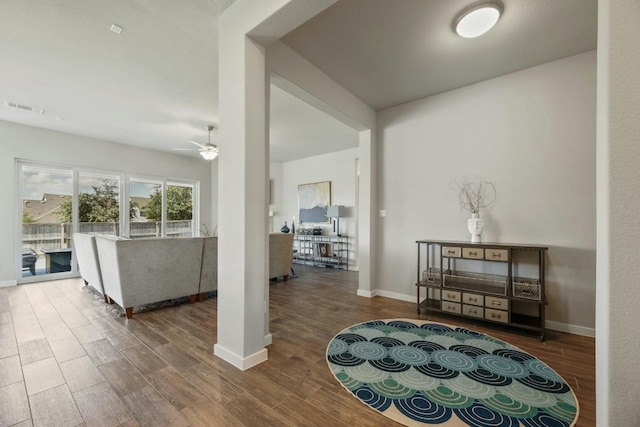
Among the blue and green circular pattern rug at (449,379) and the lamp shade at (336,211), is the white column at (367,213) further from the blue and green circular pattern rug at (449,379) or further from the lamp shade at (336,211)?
the lamp shade at (336,211)

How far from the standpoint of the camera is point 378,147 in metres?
4.01

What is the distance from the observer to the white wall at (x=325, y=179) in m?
6.14

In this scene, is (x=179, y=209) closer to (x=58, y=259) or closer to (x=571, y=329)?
(x=58, y=259)

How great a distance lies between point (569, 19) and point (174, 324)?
4.60m

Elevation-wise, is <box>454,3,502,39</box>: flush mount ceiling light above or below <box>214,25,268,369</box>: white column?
above

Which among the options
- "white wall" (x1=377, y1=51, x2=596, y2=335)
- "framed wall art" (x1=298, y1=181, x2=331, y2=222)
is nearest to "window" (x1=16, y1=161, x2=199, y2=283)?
"framed wall art" (x1=298, y1=181, x2=331, y2=222)

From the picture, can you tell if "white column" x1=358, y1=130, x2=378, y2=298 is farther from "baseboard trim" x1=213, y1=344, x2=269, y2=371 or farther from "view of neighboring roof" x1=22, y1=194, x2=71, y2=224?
"view of neighboring roof" x1=22, y1=194, x2=71, y2=224

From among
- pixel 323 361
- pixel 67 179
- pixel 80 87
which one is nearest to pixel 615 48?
pixel 323 361

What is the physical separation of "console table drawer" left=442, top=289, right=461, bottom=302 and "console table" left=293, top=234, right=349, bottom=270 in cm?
304

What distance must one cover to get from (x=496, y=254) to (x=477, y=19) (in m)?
2.12

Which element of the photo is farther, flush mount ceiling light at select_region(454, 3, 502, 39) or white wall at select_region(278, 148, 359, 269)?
white wall at select_region(278, 148, 359, 269)

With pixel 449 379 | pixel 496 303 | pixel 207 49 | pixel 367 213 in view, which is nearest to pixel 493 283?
pixel 496 303

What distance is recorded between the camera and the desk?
16.4 ft

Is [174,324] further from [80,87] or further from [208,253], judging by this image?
[80,87]
